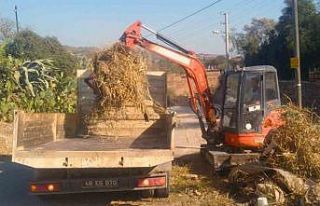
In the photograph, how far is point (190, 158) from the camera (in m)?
12.9

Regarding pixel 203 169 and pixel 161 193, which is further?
pixel 203 169

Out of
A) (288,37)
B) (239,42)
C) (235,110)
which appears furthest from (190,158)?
(239,42)

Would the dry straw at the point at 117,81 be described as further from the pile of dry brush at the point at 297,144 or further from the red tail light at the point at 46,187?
the pile of dry brush at the point at 297,144

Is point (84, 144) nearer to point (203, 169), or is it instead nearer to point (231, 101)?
point (231, 101)

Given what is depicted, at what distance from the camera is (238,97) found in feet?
35.6

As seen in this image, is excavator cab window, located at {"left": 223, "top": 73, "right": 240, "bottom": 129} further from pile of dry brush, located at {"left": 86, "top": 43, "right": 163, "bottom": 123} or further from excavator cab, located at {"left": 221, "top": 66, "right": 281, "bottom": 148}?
pile of dry brush, located at {"left": 86, "top": 43, "right": 163, "bottom": 123}

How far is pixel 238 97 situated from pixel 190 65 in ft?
4.74

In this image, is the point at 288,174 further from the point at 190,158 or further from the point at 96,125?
the point at 190,158

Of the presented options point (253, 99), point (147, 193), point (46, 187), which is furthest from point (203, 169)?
point (46, 187)

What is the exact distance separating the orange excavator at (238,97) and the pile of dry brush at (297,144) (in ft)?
2.75

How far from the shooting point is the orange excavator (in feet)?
35.3

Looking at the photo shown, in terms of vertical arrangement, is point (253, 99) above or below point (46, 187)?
above

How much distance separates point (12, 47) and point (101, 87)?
1785cm

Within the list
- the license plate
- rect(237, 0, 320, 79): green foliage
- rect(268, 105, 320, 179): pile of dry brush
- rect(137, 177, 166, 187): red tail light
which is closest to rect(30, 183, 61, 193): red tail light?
the license plate
